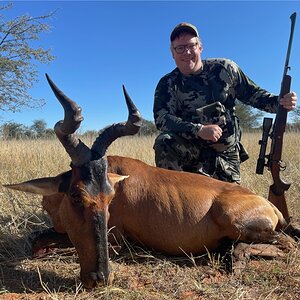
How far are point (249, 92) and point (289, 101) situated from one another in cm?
96

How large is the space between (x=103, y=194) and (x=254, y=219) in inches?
68.2

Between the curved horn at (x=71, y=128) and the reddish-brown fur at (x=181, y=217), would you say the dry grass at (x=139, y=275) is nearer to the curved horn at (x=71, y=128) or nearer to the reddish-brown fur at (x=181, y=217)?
the reddish-brown fur at (x=181, y=217)

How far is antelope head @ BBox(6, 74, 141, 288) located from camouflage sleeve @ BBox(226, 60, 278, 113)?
2.84 metres

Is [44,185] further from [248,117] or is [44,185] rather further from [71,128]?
[248,117]

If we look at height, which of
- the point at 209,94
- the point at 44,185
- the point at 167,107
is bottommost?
the point at 44,185

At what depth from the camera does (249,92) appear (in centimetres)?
600

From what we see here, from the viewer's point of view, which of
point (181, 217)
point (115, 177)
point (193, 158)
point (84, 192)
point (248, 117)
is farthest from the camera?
point (248, 117)

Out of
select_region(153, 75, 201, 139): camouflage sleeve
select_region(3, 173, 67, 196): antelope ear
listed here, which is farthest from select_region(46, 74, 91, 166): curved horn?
select_region(153, 75, 201, 139): camouflage sleeve

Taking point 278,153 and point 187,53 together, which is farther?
point 187,53

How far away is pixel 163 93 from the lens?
605cm

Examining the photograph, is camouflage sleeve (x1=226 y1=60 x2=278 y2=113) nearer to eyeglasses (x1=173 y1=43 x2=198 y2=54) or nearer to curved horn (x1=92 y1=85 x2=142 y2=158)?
eyeglasses (x1=173 y1=43 x2=198 y2=54)

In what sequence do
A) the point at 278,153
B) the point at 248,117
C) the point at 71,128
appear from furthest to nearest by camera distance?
the point at 248,117 < the point at 278,153 < the point at 71,128

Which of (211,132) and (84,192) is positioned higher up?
(211,132)

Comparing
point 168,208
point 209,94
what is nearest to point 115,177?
point 168,208
